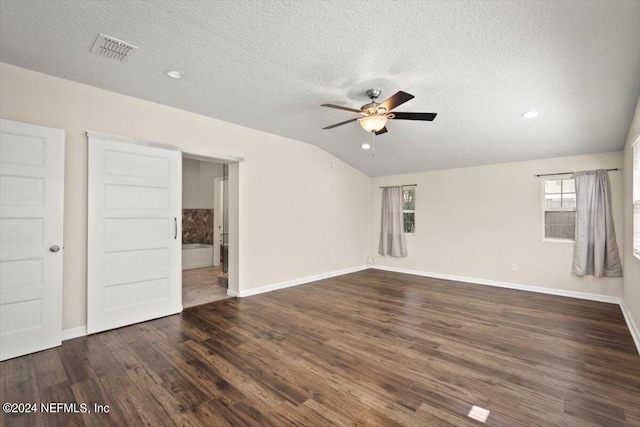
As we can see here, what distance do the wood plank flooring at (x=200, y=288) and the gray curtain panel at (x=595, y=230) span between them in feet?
18.3

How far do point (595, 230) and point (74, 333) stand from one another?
6922mm

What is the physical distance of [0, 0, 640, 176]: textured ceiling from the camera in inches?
85.7

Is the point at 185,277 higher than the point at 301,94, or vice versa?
the point at 301,94

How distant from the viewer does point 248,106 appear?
3906mm

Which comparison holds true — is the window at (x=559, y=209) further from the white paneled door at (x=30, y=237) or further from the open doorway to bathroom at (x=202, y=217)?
the white paneled door at (x=30, y=237)

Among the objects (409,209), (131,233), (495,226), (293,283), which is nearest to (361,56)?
(131,233)

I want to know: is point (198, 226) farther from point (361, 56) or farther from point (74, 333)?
point (361, 56)

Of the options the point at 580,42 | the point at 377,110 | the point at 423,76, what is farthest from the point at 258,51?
the point at 580,42

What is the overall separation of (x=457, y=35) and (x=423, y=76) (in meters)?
0.65

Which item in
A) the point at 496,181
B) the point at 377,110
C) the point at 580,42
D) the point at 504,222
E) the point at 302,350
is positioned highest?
the point at 580,42

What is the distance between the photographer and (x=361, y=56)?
2.74 metres

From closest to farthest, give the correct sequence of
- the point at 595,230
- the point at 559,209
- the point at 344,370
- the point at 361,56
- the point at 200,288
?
the point at 344,370 < the point at 361,56 < the point at 595,230 < the point at 559,209 < the point at 200,288

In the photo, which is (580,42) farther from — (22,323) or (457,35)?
(22,323)

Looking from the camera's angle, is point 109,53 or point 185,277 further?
point 185,277
